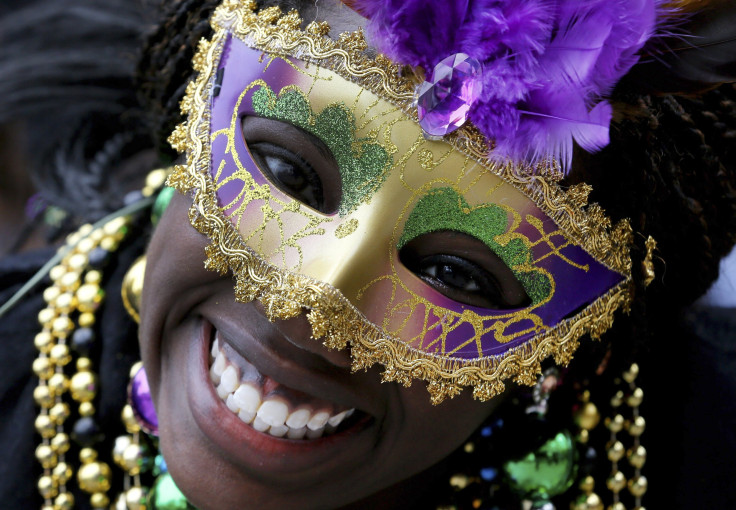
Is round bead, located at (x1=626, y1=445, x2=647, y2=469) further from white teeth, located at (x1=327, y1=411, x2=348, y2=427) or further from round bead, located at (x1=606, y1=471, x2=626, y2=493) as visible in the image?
white teeth, located at (x1=327, y1=411, x2=348, y2=427)

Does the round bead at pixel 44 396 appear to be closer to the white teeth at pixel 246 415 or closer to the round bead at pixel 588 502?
the white teeth at pixel 246 415

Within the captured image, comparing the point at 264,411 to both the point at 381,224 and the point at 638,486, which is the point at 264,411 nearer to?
the point at 381,224

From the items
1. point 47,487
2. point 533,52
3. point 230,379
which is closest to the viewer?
point 533,52

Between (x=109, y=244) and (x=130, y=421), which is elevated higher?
(x=109, y=244)

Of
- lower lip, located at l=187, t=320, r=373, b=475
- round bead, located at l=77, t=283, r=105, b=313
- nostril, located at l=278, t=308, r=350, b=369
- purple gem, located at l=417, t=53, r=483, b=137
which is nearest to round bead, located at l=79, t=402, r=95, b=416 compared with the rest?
round bead, located at l=77, t=283, r=105, b=313

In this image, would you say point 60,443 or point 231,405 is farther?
point 60,443

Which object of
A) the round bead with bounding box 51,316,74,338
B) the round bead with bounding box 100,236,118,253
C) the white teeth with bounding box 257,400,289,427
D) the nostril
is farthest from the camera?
the round bead with bounding box 100,236,118,253

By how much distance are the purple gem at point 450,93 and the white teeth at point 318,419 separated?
0.52 m

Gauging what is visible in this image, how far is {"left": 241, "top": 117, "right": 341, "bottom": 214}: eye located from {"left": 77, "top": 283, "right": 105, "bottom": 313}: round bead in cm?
73

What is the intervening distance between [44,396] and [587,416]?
1191mm

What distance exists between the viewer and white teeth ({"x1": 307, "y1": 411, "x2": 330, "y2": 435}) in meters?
1.49

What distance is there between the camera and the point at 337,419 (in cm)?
151

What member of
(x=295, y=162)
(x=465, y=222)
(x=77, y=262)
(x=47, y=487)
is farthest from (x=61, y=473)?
(x=465, y=222)

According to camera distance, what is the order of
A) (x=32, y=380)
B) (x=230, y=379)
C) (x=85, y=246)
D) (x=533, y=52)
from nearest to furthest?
(x=533, y=52) → (x=230, y=379) → (x=32, y=380) → (x=85, y=246)
